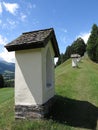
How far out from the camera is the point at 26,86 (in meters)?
9.46

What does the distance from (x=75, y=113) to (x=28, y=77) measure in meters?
2.95

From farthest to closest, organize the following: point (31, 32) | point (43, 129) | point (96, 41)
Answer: point (96, 41), point (31, 32), point (43, 129)

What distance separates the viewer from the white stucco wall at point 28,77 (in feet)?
30.4

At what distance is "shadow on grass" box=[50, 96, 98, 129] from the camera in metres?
9.26

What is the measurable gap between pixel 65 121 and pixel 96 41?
1464 inches

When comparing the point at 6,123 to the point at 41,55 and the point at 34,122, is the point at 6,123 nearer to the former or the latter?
the point at 34,122

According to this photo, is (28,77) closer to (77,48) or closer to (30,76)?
(30,76)

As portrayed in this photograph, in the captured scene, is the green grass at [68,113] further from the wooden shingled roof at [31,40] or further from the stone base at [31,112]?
the wooden shingled roof at [31,40]

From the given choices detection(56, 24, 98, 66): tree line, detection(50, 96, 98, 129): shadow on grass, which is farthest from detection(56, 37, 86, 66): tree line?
detection(50, 96, 98, 129): shadow on grass

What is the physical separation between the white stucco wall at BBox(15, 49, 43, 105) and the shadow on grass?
130 centimetres

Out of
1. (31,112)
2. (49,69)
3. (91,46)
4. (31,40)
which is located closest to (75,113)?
(31,112)

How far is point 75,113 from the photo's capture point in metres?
10.3

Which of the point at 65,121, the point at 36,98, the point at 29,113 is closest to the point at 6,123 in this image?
the point at 29,113

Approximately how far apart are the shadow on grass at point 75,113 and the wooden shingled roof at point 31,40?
3.28 meters
